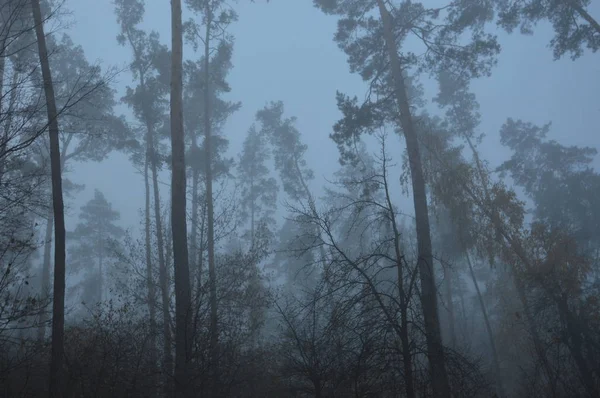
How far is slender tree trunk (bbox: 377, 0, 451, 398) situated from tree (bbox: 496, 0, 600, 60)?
497cm

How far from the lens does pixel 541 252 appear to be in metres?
13.5

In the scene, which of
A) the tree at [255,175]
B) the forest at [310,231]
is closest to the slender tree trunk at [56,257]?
the forest at [310,231]

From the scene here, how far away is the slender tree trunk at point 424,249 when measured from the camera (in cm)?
730

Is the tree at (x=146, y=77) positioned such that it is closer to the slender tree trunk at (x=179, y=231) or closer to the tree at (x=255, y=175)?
the slender tree trunk at (x=179, y=231)

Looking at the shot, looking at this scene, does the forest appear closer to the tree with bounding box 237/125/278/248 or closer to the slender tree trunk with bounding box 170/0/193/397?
the slender tree trunk with bounding box 170/0/193/397

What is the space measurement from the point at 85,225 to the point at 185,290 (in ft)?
126

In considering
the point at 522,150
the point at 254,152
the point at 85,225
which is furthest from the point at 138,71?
the point at 85,225

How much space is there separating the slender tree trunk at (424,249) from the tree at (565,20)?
497 centimetres

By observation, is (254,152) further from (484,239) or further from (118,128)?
(484,239)

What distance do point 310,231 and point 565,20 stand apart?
10895 millimetres

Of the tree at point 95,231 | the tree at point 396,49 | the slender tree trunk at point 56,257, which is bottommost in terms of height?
the slender tree trunk at point 56,257

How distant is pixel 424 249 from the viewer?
9422mm

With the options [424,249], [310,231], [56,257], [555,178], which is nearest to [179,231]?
[56,257]

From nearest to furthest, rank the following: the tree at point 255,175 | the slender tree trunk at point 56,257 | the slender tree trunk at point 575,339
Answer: the slender tree trunk at point 56,257 < the slender tree trunk at point 575,339 < the tree at point 255,175
